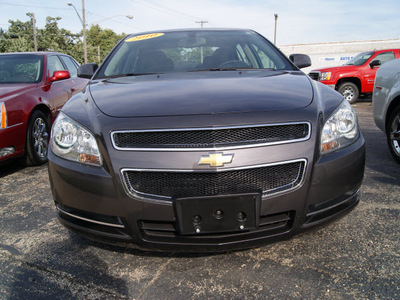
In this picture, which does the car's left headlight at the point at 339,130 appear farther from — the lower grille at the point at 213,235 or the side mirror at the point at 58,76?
the side mirror at the point at 58,76

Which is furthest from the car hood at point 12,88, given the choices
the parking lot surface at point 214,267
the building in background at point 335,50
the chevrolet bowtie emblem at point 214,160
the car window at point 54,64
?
the building in background at point 335,50

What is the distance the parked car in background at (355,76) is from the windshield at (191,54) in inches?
350

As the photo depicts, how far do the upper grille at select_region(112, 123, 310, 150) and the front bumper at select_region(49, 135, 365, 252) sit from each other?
0.19 meters

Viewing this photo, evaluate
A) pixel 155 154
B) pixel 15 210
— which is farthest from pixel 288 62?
pixel 15 210

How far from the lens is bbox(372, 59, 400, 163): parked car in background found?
404cm

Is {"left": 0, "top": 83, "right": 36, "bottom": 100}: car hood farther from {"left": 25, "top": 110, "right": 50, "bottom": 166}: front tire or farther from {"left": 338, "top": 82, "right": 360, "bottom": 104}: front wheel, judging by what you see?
{"left": 338, "top": 82, "right": 360, "bottom": 104}: front wheel

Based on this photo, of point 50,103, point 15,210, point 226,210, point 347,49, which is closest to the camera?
point 226,210

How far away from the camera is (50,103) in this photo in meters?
4.93

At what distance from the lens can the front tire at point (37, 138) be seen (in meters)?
4.38

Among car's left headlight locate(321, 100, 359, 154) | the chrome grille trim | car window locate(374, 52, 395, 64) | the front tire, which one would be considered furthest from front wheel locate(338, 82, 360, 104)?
the chrome grille trim

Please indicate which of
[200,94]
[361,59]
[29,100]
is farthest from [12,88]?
[361,59]

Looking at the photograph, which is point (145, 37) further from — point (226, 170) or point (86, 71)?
point (226, 170)

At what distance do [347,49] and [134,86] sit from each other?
21268 millimetres

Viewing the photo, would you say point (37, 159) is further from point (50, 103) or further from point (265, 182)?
point (265, 182)
